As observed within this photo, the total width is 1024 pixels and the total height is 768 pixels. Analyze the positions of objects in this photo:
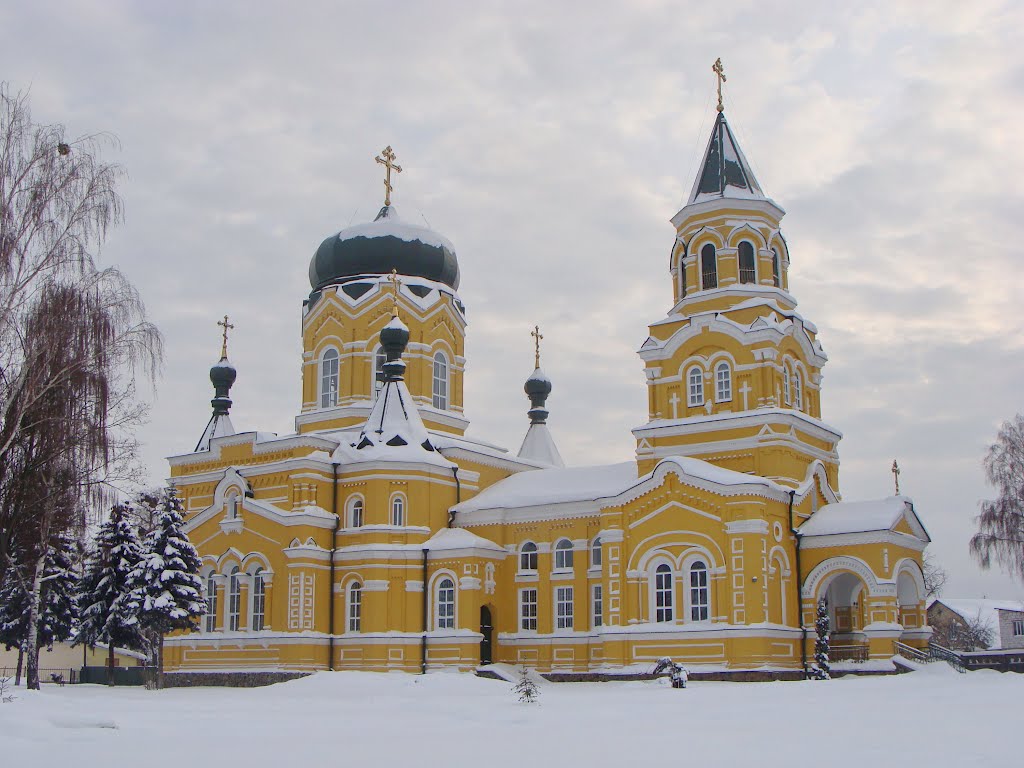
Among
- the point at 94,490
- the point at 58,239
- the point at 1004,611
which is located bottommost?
the point at 1004,611

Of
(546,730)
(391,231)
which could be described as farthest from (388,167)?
(546,730)

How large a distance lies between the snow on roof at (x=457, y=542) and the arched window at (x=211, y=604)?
5.95 meters

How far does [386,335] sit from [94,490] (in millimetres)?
14207

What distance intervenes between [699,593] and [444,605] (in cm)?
648

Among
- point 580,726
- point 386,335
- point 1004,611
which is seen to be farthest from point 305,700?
point 1004,611

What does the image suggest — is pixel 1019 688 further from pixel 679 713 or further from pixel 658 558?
pixel 658 558

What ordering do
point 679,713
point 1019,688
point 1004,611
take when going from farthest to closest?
point 1004,611 → point 1019,688 → point 679,713

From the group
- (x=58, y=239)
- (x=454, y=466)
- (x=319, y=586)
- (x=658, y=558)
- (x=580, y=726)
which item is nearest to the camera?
(x=580, y=726)

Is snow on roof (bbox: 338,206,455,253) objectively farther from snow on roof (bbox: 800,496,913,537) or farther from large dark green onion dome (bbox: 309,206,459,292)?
snow on roof (bbox: 800,496,913,537)

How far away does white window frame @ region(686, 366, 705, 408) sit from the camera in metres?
28.5

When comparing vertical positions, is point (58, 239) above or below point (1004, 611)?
above

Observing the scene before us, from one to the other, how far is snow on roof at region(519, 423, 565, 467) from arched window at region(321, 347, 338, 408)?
614cm

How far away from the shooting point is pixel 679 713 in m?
14.9

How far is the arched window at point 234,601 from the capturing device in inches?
1174
